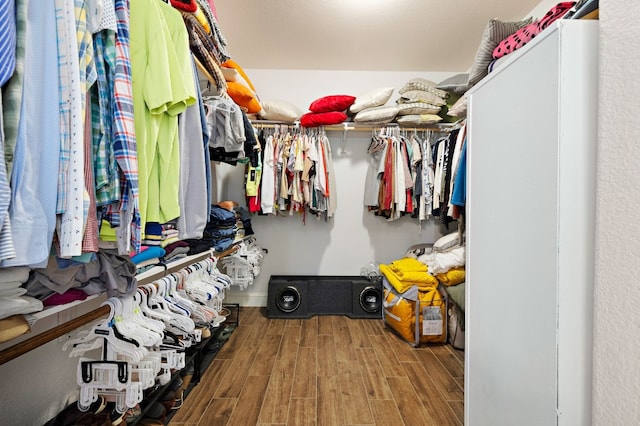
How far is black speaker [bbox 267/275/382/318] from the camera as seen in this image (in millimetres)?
2877

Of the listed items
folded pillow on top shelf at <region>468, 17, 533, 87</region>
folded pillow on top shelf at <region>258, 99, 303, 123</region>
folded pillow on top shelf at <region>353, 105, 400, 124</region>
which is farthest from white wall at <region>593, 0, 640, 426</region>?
folded pillow on top shelf at <region>258, 99, 303, 123</region>

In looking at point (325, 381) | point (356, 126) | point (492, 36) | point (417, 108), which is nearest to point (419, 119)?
point (417, 108)

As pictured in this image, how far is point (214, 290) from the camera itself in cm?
167

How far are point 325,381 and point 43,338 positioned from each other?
151 cm

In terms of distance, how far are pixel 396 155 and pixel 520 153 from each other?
1743 mm

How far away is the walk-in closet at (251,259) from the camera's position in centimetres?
62

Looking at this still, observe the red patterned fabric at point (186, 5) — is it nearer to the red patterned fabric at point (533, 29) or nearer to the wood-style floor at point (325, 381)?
the red patterned fabric at point (533, 29)

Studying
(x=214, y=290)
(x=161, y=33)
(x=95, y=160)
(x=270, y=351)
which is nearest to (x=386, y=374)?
(x=270, y=351)

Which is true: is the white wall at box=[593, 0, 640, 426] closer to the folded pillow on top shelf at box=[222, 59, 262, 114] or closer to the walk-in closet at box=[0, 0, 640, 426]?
the walk-in closet at box=[0, 0, 640, 426]

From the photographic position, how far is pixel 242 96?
2295mm

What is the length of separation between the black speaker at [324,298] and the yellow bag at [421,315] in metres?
0.49

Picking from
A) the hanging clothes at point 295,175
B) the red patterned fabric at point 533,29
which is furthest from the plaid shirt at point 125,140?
the hanging clothes at point 295,175

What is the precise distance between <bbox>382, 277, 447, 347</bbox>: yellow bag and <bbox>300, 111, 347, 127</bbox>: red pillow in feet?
5.46

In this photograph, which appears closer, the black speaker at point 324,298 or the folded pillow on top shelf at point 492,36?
the folded pillow on top shelf at point 492,36
